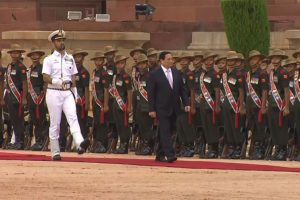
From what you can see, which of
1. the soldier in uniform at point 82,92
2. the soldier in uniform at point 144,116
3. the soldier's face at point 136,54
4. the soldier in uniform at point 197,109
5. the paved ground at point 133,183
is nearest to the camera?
the paved ground at point 133,183

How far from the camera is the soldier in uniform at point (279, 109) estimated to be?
2262cm

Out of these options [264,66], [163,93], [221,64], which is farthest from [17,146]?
[264,66]

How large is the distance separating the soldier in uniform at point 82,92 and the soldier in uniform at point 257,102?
321 centimetres

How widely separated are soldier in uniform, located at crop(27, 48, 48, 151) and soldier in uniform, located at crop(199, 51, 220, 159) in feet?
10.2

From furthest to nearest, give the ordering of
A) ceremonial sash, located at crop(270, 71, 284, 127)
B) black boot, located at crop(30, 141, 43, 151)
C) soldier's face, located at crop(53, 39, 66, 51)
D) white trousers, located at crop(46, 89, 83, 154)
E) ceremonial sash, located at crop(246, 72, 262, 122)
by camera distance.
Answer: black boot, located at crop(30, 141, 43, 151) < ceremonial sash, located at crop(246, 72, 262, 122) < ceremonial sash, located at crop(270, 71, 284, 127) < soldier's face, located at crop(53, 39, 66, 51) < white trousers, located at crop(46, 89, 83, 154)

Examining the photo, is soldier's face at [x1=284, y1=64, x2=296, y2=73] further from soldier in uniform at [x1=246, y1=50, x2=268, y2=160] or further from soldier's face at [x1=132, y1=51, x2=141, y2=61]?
soldier's face at [x1=132, y1=51, x2=141, y2=61]


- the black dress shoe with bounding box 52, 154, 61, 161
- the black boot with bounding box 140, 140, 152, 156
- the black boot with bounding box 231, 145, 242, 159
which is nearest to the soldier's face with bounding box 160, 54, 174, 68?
the black dress shoe with bounding box 52, 154, 61, 161

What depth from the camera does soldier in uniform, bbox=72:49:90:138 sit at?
24453 mm

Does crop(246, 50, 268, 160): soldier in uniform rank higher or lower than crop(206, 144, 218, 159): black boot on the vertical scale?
higher

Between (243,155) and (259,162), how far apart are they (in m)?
1.05

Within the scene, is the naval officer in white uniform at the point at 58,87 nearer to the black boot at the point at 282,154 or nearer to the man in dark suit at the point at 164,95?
the man in dark suit at the point at 164,95

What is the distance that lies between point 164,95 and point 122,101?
2.64 m

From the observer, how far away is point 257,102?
75.6 ft

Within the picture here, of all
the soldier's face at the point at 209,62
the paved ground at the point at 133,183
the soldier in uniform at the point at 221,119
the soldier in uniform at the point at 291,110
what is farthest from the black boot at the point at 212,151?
Answer: the paved ground at the point at 133,183
